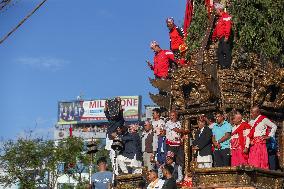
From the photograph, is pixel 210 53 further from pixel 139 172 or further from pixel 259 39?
pixel 139 172

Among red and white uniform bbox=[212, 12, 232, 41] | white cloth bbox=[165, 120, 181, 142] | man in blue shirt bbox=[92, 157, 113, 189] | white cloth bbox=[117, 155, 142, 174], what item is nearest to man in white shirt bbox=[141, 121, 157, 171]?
white cloth bbox=[117, 155, 142, 174]

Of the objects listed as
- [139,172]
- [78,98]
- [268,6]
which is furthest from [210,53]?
[78,98]

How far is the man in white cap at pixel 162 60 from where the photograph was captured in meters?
26.8

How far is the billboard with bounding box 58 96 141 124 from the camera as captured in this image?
13738 cm

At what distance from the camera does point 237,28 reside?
87.5 ft

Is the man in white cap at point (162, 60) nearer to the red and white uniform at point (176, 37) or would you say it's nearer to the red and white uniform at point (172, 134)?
the red and white uniform at point (176, 37)

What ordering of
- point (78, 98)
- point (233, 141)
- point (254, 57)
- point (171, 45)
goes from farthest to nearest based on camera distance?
point (78, 98), point (171, 45), point (254, 57), point (233, 141)

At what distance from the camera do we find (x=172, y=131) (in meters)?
22.8

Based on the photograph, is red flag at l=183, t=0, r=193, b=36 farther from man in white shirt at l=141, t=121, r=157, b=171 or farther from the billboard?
the billboard

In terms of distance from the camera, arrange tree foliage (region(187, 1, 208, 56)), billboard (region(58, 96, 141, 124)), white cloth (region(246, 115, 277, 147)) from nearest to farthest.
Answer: white cloth (region(246, 115, 277, 147))
tree foliage (region(187, 1, 208, 56))
billboard (region(58, 96, 141, 124))

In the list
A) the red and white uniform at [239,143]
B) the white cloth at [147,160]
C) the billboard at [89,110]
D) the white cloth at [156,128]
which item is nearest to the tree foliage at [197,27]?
the white cloth at [156,128]

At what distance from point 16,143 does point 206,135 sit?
4914 centimetres

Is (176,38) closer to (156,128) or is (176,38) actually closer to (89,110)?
(156,128)

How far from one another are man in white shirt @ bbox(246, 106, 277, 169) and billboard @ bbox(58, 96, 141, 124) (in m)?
116
